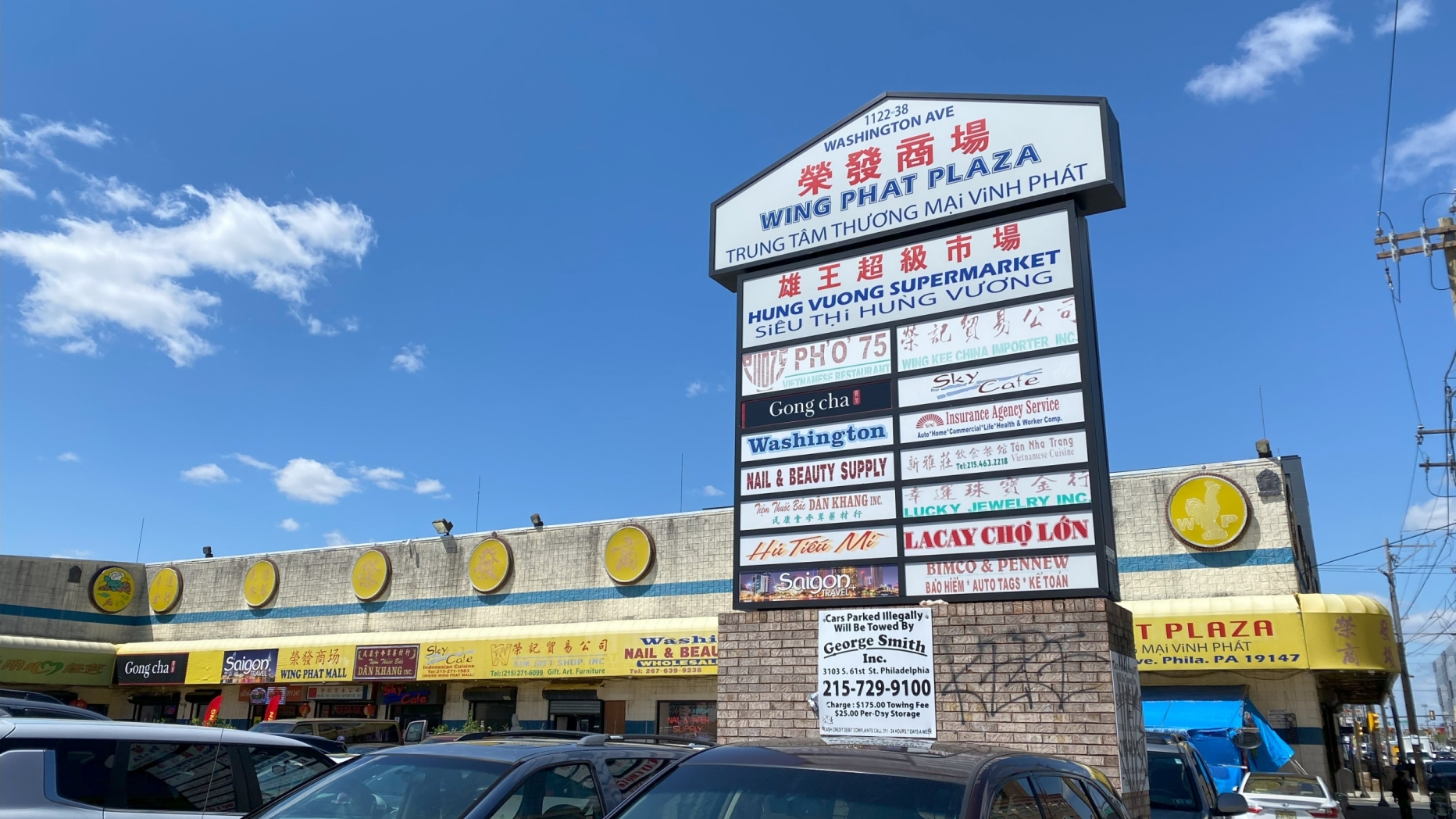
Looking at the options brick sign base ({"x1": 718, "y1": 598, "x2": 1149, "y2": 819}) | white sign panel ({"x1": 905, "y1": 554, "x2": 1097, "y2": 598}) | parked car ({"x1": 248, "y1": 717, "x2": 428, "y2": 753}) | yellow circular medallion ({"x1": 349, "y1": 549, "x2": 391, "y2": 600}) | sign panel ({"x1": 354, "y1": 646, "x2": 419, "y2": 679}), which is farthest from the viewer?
yellow circular medallion ({"x1": 349, "y1": 549, "x2": 391, "y2": 600})

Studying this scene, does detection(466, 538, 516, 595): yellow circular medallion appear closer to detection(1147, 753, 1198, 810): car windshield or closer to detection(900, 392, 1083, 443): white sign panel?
detection(900, 392, 1083, 443): white sign panel

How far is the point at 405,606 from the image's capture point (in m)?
28.2

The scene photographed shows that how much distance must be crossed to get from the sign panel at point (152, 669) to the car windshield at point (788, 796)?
99.9ft

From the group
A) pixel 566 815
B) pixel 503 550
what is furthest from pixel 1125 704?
pixel 503 550

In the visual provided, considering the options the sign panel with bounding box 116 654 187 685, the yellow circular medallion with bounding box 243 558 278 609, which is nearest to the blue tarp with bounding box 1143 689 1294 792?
the yellow circular medallion with bounding box 243 558 278 609

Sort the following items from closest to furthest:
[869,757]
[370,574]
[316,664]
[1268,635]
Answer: [869,757] → [1268,635] → [316,664] → [370,574]

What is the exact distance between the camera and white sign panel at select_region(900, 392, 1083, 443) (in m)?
8.52

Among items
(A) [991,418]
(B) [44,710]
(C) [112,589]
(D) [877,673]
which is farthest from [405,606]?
(A) [991,418]

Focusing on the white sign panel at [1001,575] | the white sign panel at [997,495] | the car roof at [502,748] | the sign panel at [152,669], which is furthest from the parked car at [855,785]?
the sign panel at [152,669]

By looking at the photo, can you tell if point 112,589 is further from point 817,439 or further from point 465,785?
point 465,785

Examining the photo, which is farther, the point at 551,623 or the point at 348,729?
the point at 551,623

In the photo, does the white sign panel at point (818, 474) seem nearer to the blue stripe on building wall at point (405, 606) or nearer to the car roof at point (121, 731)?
the car roof at point (121, 731)

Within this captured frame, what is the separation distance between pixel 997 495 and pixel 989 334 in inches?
57.3

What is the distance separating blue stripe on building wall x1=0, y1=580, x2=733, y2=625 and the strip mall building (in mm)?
57
